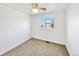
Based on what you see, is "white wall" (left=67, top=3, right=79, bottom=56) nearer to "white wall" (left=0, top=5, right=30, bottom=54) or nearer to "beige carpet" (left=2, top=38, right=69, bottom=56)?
"beige carpet" (left=2, top=38, right=69, bottom=56)

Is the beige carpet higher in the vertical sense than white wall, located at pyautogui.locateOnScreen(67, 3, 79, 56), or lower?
lower

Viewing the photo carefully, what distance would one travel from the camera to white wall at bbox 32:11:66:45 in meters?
4.50

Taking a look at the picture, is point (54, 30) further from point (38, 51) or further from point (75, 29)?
point (75, 29)

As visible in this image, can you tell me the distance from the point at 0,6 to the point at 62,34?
3247mm

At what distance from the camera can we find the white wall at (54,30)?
450 centimetres

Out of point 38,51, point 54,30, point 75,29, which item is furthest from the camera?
point 54,30

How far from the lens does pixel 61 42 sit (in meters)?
4.52

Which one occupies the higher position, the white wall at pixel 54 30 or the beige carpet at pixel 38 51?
the white wall at pixel 54 30

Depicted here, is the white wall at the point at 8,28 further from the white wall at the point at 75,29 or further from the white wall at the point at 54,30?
the white wall at the point at 75,29

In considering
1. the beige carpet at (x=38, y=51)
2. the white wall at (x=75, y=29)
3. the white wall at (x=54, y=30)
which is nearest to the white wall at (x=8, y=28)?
the beige carpet at (x=38, y=51)

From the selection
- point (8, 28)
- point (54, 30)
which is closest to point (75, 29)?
point (8, 28)

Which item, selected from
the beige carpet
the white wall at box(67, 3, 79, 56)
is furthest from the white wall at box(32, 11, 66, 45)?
the white wall at box(67, 3, 79, 56)

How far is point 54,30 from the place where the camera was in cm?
489

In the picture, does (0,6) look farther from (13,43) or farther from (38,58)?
(38,58)
